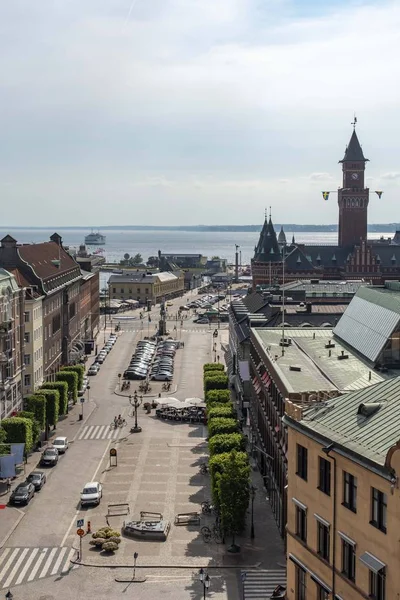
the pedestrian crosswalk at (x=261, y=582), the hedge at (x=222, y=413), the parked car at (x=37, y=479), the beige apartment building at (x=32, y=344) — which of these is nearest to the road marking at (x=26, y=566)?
the parked car at (x=37, y=479)

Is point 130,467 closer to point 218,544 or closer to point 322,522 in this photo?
point 218,544

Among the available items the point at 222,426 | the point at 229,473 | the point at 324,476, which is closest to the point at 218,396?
the point at 222,426

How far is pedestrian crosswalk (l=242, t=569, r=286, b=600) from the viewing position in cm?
4391

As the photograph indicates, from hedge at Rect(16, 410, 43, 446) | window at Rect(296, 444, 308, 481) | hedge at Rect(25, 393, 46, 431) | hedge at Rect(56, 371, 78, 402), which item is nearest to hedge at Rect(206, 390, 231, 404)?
hedge at Rect(25, 393, 46, 431)

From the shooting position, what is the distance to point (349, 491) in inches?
1206

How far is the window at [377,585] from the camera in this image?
28.1 meters

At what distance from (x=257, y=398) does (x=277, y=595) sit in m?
28.4

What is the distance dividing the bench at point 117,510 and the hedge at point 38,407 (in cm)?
1923

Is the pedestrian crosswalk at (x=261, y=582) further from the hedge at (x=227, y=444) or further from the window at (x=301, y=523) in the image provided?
the hedge at (x=227, y=444)

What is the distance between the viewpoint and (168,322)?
18238 cm

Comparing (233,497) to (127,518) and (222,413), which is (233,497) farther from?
(222,413)

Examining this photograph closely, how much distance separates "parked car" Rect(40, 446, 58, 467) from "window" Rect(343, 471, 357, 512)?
41.8m

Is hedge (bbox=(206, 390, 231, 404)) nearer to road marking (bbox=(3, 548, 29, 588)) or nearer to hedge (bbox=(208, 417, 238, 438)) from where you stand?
hedge (bbox=(208, 417, 238, 438))

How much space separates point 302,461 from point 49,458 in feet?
124
